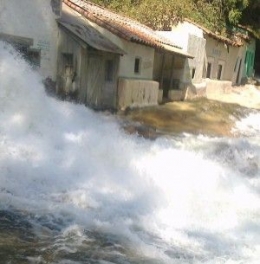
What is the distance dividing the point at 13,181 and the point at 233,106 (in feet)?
48.8

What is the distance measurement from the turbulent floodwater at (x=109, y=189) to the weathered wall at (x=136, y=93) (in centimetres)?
224

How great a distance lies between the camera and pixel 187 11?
24.8 meters

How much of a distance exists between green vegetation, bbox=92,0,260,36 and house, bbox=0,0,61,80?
407 inches

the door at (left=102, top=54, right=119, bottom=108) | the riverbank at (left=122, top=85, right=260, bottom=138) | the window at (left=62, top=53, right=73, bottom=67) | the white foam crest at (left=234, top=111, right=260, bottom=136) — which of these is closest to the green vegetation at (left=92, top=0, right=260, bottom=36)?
the riverbank at (left=122, top=85, right=260, bottom=138)

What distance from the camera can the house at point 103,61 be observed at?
1484cm

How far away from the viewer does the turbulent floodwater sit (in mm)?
6582

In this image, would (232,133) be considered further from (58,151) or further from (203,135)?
(58,151)

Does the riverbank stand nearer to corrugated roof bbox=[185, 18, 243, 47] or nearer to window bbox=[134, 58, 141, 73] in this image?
window bbox=[134, 58, 141, 73]

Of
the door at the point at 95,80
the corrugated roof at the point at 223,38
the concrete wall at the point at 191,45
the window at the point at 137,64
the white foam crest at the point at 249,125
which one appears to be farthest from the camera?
the corrugated roof at the point at 223,38

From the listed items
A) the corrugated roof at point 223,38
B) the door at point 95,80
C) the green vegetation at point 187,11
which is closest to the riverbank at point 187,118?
the door at point 95,80

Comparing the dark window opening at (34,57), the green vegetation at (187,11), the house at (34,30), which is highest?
the green vegetation at (187,11)

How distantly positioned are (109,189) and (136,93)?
9.05 metres

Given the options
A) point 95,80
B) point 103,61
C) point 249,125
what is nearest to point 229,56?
point 249,125

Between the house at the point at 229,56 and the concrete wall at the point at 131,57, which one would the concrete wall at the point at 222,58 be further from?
the concrete wall at the point at 131,57
